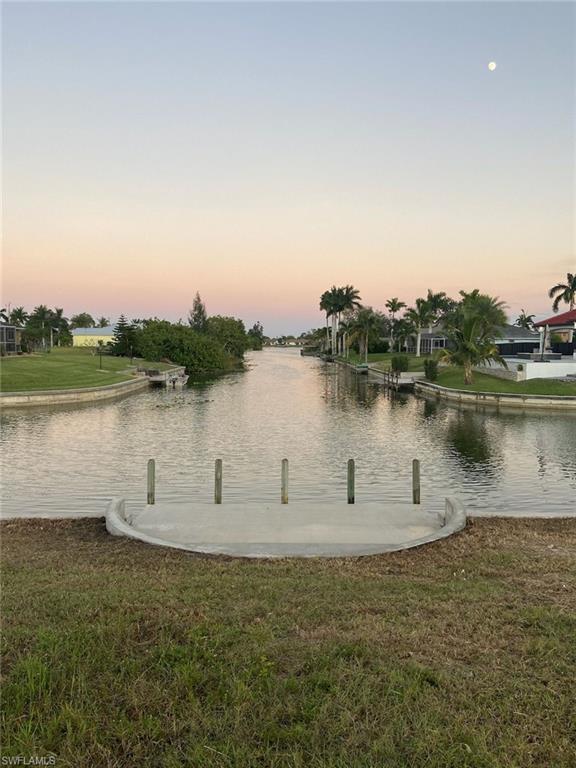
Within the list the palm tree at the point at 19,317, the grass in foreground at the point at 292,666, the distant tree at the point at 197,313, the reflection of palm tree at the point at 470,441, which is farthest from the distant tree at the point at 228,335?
the grass in foreground at the point at 292,666

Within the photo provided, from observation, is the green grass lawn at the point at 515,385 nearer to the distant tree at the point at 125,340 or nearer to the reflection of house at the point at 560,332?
the reflection of house at the point at 560,332

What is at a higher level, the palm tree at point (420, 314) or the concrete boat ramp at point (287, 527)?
the palm tree at point (420, 314)

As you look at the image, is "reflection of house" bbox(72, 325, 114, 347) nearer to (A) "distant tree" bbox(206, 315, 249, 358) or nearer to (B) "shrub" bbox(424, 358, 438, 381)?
(A) "distant tree" bbox(206, 315, 249, 358)

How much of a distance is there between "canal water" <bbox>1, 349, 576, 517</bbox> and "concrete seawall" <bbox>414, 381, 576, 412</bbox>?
2243mm

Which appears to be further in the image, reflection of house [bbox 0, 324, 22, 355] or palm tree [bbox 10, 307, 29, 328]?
palm tree [bbox 10, 307, 29, 328]

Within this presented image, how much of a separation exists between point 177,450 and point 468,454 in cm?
1289

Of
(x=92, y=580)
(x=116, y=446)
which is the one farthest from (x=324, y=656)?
(x=116, y=446)

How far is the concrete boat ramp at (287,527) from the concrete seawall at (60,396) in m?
31.6

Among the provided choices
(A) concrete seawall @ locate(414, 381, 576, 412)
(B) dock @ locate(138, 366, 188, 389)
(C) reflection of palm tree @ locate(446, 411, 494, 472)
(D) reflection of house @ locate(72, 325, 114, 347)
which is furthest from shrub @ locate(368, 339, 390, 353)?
(C) reflection of palm tree @ locate(446, 411, 494, 472)

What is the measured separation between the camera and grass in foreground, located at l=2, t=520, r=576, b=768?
12.8 ft

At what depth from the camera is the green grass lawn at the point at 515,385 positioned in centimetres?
4176

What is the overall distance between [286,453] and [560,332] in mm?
47247

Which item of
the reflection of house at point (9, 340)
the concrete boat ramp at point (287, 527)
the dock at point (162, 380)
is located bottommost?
the concrete boat ramp at point (287, 527)

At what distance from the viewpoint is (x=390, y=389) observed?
57.7 metres
